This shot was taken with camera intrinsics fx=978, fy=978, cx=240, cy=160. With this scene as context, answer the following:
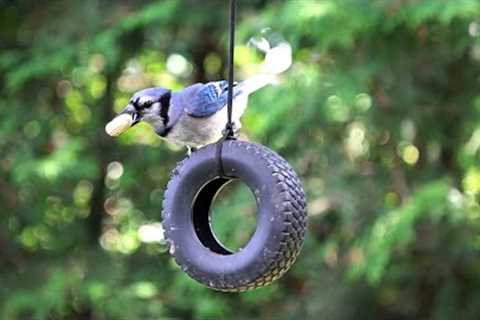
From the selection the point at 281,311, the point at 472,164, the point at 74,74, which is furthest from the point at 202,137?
the point at 74,74

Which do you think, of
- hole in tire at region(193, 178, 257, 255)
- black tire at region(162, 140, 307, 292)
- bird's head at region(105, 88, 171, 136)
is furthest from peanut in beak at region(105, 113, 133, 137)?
hole in tire at region(193, 178, 257, 255)

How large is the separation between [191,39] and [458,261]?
181 cm

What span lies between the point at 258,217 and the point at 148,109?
437 millimetres

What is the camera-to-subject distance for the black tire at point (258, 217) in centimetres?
217

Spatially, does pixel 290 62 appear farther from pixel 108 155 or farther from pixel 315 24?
pixel 108 155

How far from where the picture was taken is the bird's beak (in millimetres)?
2301

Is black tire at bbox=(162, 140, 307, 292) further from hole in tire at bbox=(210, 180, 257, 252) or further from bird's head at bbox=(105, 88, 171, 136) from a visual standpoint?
hole in tire at bbox=(210, 180, 257, 252)

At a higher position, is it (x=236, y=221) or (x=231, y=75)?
(x=236, y=221)

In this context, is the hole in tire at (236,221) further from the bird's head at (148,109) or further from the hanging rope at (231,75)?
the hanging rope at (231,75)

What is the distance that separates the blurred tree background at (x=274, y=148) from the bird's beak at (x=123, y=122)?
5.61 feet

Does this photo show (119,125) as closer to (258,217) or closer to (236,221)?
(258,217)

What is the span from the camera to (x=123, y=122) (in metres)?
2.34

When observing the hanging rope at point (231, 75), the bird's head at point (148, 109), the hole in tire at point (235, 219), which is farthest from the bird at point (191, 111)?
the hole in tire at point (235, 219)

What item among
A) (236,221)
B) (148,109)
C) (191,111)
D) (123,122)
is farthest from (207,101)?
(236,221)
